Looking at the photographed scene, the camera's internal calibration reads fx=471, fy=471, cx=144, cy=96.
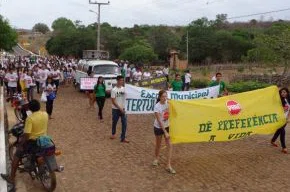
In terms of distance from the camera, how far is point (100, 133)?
13617mm

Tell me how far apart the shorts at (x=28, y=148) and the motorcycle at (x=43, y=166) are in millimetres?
76

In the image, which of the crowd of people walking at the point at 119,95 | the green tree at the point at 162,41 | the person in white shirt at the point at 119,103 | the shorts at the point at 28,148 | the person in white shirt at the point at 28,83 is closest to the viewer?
the shorts at the point at 28,148

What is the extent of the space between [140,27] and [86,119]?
70.9 metres

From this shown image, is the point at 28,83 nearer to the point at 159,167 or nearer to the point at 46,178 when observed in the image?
the point at 159,167

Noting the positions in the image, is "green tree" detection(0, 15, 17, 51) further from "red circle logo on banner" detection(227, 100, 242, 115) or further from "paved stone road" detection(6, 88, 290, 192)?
"red circle logo on banner" detection(227, 100, 242, 115)

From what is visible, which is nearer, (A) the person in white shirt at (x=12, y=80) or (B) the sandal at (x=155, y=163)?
(B) the sandal at (x=155, y=163)

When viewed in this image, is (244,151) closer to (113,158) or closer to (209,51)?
(113,158)

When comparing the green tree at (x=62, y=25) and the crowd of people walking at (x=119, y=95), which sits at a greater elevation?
the green tree at (x=62, y=25)

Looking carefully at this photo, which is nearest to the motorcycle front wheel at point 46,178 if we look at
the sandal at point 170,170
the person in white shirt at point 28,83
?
the sandal at point 170,170

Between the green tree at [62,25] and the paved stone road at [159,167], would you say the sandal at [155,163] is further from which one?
the green tree at [62,25]

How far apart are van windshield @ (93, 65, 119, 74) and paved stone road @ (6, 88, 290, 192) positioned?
10201mm

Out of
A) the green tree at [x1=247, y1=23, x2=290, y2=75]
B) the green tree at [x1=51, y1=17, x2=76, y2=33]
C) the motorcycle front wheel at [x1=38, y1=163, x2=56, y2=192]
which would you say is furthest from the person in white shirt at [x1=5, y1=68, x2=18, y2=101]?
the green tree at [x1=51, y1=17, x2=76, y2=33]

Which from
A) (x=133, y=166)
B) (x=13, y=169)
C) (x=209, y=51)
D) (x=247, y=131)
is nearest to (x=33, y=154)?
(x=13, y=169)

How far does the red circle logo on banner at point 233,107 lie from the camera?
1074cm
